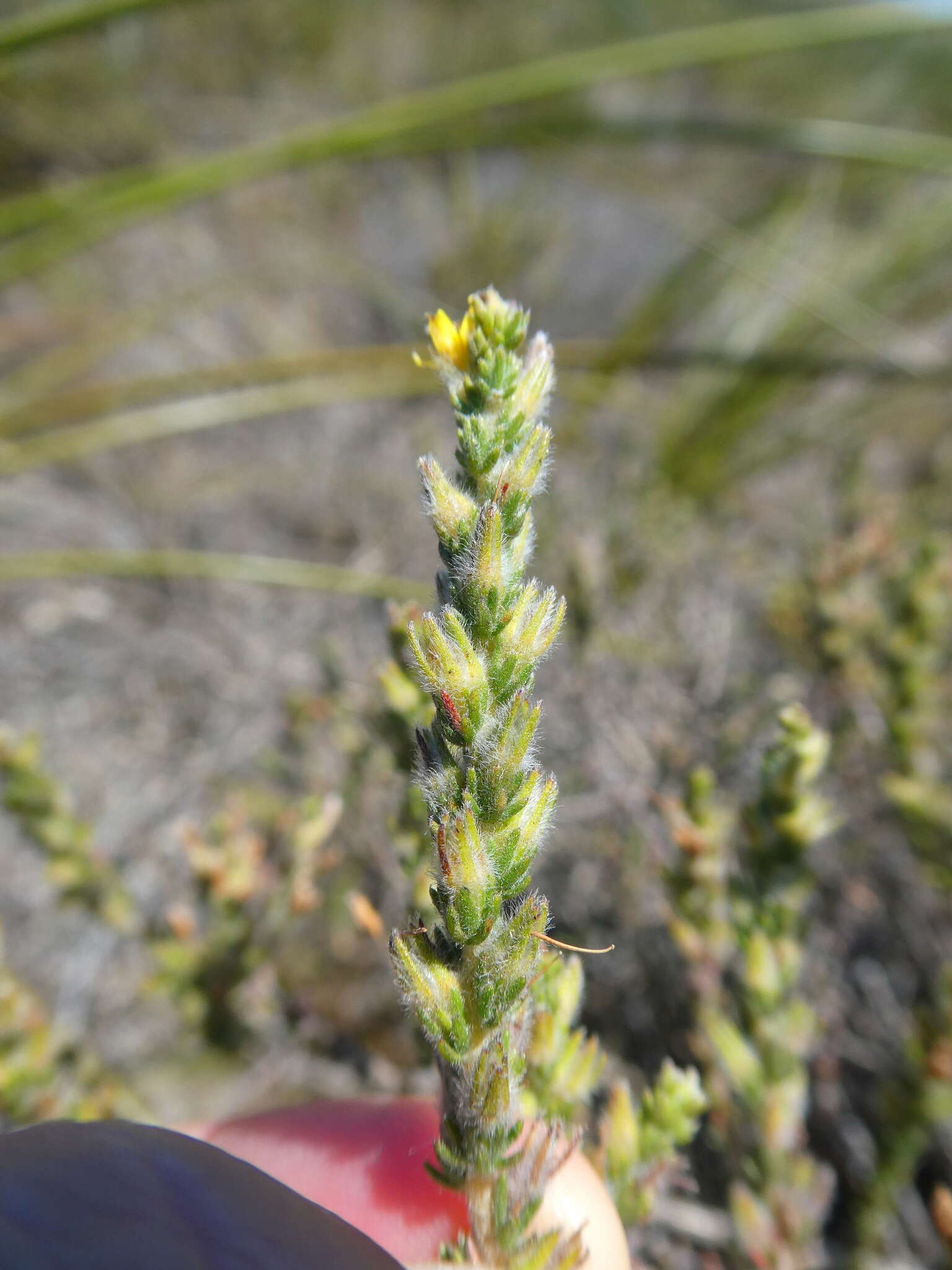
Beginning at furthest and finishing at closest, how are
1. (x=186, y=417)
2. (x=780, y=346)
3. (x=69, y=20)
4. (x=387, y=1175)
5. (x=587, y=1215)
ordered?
(x=780, y=346) < (x=186, y=417) < (x=69, y=20) < (x=387, y=1175) < (x=587, y=1215)

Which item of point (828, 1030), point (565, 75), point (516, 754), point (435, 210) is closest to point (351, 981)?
point (828, 1030)

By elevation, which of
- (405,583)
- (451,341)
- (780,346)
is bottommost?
(405,583)

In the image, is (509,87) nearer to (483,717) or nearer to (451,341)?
(451,341)

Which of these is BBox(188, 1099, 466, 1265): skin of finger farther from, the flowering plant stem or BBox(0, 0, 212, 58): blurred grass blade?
BBox(0, 0, 212, 58): blurred grass blade

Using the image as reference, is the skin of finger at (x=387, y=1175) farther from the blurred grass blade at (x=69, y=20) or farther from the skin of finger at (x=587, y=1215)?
the blurred grass blade at (x=69, y=20)

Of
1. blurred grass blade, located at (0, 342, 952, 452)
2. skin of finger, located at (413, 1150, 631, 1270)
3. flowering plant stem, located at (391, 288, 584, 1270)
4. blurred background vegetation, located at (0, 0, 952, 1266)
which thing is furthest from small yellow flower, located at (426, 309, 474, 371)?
blurred grass blade, located at (0, 342, 952, 452)

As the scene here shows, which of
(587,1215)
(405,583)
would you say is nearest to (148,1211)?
(587,1215)

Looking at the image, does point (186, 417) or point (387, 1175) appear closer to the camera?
point (387, 1175)

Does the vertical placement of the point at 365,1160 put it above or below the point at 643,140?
below

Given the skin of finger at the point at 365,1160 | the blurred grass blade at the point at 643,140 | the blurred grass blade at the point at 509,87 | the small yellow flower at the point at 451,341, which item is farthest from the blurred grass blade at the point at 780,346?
the skin of finger at the point at 365,1160
